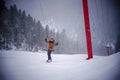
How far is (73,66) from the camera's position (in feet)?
5.93

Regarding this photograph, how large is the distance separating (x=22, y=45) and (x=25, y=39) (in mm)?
105

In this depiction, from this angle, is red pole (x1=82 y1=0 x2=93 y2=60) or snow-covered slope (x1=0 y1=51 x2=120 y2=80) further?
red pole (x1=82 y1=0 x2=93 y2=60)

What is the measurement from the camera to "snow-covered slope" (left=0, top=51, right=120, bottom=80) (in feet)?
5.06

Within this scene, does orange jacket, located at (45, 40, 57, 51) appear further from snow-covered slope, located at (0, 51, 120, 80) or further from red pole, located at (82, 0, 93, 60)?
red pole, located at (82, 0, 93, 60)

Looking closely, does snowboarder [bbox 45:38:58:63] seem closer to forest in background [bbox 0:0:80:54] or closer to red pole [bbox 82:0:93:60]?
forest in background [bbox 0:0:80:54]

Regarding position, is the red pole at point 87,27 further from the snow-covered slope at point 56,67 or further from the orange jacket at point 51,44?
the orange jacket at point 51,44

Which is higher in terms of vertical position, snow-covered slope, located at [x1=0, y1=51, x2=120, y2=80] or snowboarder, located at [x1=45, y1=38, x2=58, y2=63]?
snowboarder, located at [x1=45, y1=38, x2=58, y2=63]

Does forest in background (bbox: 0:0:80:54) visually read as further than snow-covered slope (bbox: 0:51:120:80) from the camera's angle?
Yes

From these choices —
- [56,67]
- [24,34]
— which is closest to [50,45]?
[56,67]

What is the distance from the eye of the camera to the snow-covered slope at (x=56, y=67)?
60.8 inches

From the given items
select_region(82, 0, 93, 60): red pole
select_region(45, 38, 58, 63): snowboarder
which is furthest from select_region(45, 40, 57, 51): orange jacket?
select_region(82, 0, 93, 60): red pole

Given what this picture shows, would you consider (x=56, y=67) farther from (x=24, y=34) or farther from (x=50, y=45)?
(x=24, y=34)

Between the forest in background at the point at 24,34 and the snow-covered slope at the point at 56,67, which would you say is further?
the forest in background at the point at 24,34

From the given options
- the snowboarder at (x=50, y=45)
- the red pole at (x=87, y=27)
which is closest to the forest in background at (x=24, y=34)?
the snowboarder at (x=50, y=45)
